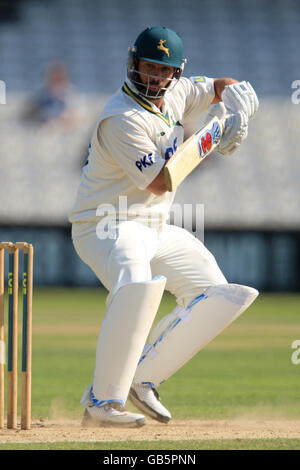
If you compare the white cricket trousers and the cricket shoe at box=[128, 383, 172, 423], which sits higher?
the white cricket trousers

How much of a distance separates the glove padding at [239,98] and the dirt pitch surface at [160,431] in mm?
1474

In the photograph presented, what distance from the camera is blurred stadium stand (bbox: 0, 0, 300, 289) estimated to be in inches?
634

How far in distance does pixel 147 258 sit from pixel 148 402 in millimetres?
680

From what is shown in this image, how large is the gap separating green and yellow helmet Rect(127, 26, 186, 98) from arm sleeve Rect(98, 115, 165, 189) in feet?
0.68

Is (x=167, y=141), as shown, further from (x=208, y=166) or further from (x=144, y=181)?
(x=208, y=166)

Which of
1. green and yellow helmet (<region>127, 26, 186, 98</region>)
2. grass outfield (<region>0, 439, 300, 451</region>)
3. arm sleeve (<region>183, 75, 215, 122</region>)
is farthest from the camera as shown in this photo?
arm sleeve (<region>183, 75, 215, 122</region>)

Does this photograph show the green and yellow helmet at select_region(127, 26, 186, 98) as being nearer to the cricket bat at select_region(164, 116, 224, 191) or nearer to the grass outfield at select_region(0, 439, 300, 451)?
the cricket bat at select_region(164, 116, 224, 191)

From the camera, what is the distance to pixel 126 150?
393 centimetres

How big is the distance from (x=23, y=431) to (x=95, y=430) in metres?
0.31

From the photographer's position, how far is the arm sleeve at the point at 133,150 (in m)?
3.89

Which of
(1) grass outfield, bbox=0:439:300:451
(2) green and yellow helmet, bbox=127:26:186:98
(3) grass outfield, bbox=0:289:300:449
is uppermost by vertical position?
(2) green and yellow helmet, bbox=127:26:186:98

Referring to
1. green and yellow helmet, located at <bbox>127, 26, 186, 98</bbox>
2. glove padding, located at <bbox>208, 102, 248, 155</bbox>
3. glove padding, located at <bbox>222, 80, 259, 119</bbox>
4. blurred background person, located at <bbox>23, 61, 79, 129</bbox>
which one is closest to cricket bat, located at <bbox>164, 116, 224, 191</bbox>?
glove padding, located at <bbox>208, 102, 248, 155</bbox>

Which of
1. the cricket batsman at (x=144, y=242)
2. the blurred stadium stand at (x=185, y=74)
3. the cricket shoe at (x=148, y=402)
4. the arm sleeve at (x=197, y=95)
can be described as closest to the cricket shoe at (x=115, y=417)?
the cricket batsman at (x=144, y=242)

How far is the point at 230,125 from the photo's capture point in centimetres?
417
